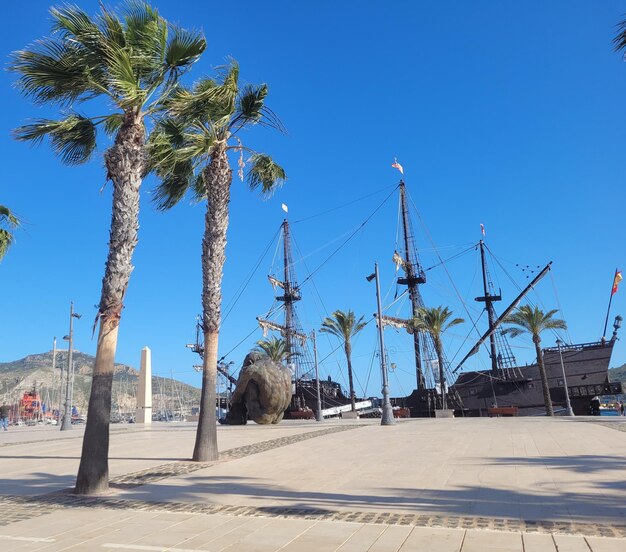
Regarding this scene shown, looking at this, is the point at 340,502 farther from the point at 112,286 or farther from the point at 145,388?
the point at 145,388

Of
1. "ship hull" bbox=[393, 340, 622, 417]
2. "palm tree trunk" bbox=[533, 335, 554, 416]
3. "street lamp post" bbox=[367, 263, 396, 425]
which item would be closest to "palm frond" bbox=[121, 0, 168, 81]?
"street lamp post" bbox=[367, 263, 396, 425]

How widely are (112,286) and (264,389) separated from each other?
1859 centimetres

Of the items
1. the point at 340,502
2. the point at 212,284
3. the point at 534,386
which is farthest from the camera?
the point at 534,386

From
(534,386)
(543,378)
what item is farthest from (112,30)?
(534,386)

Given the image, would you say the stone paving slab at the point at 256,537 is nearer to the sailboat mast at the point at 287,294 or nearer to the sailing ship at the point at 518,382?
the sailing ship at the point at 518,382

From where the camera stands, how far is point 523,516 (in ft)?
20.0

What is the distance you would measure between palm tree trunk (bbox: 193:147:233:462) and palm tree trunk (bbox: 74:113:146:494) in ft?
10.1

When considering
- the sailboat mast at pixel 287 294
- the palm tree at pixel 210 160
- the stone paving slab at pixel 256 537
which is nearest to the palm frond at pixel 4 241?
the palm tree at pixel 210 160

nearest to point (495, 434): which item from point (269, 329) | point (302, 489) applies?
point (302, 489)

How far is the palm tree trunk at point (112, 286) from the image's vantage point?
855cm

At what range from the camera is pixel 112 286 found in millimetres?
9086

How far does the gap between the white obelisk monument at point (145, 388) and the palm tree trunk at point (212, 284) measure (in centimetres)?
3056

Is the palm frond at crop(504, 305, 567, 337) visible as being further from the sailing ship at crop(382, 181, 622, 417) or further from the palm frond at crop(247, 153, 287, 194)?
the palm frond at crop(247, 153, 287, 194)

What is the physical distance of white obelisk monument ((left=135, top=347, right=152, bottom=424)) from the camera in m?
41.0
